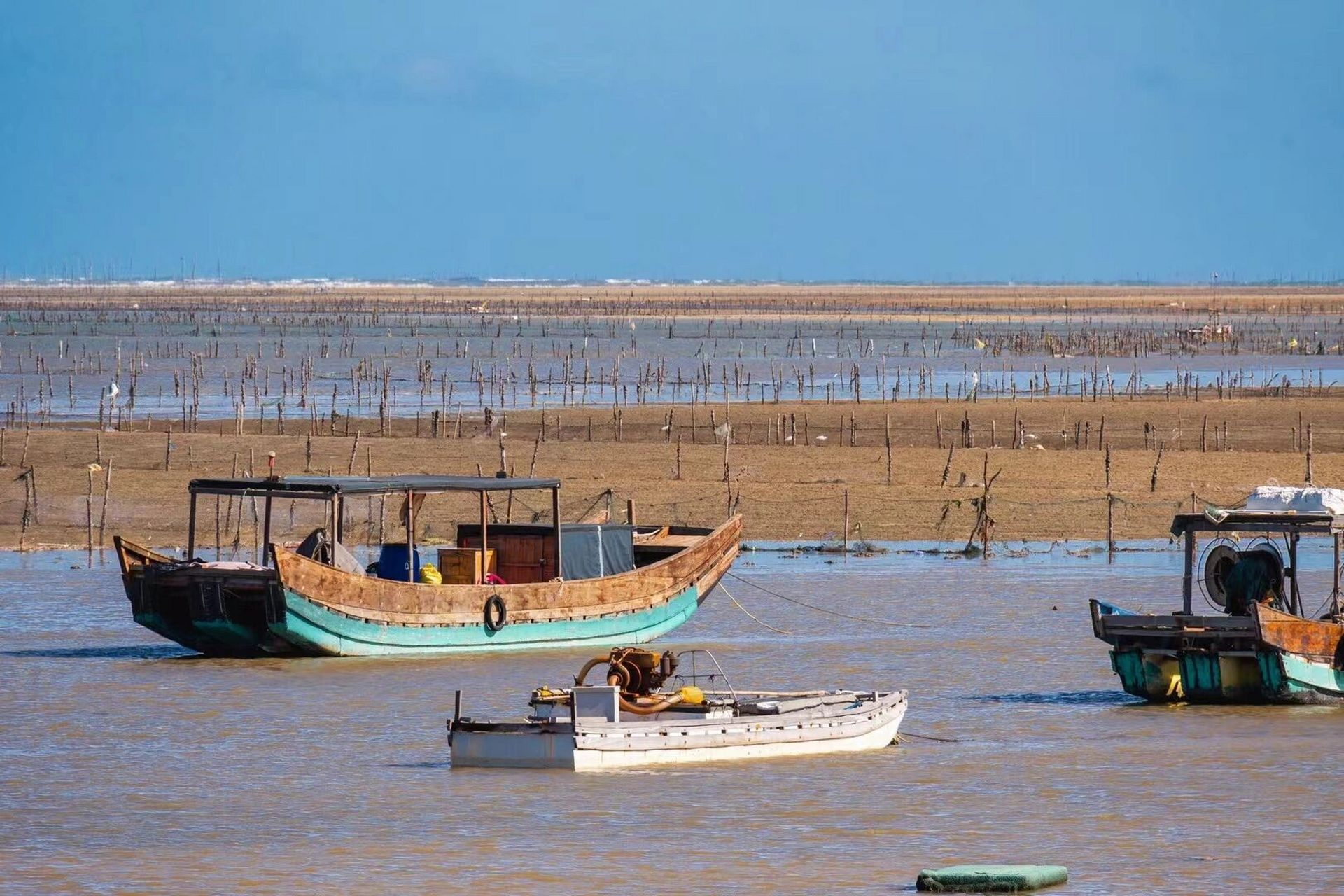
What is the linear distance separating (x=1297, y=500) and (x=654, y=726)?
770 cm

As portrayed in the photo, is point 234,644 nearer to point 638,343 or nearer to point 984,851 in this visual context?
point 984,851

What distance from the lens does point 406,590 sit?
24.6m

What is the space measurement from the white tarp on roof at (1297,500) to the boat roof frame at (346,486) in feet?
28.8

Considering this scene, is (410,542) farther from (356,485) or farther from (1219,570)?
(1219,570)

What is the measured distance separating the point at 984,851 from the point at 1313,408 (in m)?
43.4

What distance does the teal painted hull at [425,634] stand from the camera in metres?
24.2

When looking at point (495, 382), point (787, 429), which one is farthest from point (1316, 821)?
point (495, 382)

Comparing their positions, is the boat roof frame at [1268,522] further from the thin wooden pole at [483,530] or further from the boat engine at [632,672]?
the thin wooden pole at [483,530]

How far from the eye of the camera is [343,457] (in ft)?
142

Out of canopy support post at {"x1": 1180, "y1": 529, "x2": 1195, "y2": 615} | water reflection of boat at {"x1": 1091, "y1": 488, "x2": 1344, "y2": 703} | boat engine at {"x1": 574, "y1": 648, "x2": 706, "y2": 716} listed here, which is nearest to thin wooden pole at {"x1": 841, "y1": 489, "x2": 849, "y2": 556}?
canopy support post at {"x1": 1180, "y1": 529, "x2": 1195, "y2": 615}

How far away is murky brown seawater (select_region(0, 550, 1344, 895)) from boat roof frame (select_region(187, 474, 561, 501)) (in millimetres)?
2073

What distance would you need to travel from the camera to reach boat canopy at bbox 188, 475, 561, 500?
81.4 feet

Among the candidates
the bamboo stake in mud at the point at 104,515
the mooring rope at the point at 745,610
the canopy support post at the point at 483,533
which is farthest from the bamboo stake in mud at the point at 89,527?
the mooring rope at the point at 745,610

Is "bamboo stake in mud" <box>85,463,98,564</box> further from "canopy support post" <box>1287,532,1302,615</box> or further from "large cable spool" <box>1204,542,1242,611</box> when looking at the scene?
"canopy support post" <box>1287,532,1302,615</box>
